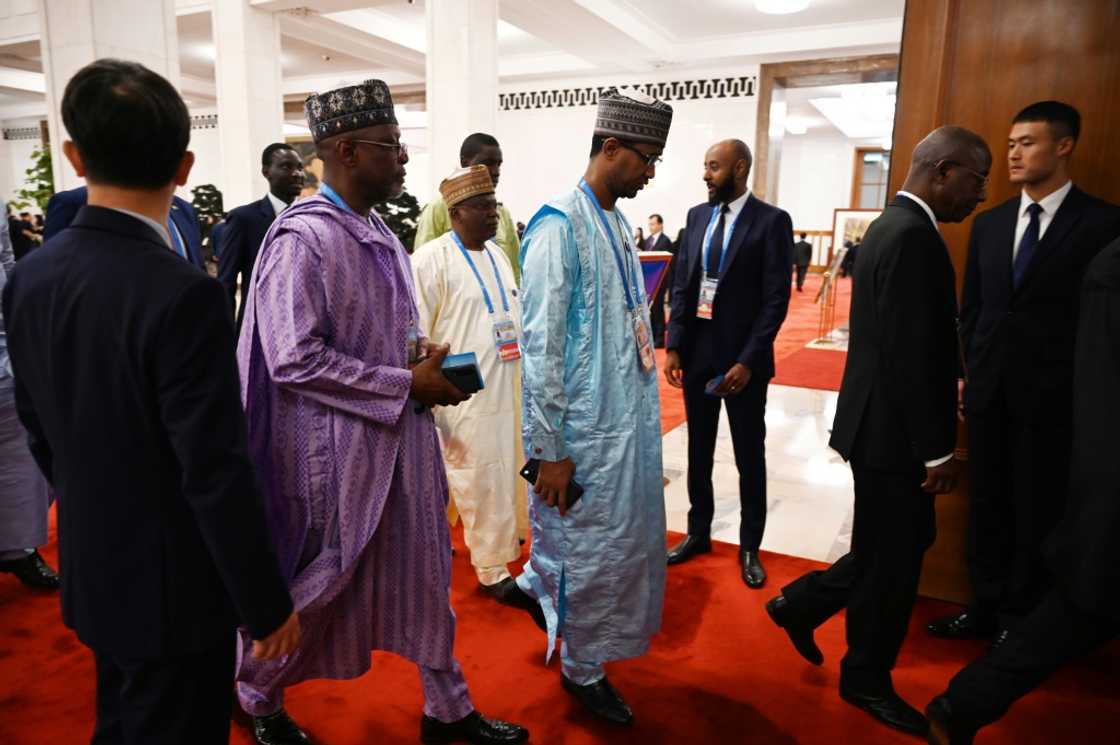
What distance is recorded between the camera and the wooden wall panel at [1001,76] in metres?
2.51

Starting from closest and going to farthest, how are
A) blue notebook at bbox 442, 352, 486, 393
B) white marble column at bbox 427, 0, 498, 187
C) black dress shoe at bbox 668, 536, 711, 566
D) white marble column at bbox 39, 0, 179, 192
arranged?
blue notebook at bbox 442, 352, 486, 393 < black dress shoe at bbox 668, 536, 711, 566 < white marble column at bbox 39, 0, 179, 192 < white marble column at bbox 427, 0, 498, 187

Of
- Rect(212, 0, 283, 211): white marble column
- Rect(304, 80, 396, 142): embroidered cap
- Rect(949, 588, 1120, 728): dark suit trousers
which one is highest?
Rect(212, 0, 283, 211): white marble column

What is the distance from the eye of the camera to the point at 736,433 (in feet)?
10.2

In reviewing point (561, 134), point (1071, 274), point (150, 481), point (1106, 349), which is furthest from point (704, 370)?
point (561, 134)

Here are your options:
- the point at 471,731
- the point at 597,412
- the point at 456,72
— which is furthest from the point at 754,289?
the point at 456,72

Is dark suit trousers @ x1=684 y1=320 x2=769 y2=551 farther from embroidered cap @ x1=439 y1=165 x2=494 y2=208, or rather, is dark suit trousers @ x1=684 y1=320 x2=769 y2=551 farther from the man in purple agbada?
the man in purple agbada

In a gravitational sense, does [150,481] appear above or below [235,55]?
below

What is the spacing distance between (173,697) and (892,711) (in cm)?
192

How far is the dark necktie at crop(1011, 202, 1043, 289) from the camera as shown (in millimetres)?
2482

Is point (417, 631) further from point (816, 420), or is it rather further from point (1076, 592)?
point (816, 420)

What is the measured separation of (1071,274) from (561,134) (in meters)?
12.5

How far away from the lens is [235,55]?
841 centimetres

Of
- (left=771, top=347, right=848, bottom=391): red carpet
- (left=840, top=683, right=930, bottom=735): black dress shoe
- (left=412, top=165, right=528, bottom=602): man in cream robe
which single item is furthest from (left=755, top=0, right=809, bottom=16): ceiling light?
(left=840, top=683, right=930, bottom=735): black dress shoe

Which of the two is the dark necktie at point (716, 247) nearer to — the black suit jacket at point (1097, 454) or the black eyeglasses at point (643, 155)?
the black eyeglasses at point (643, 155)
